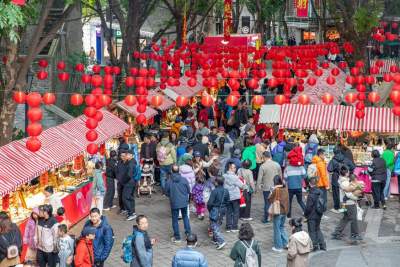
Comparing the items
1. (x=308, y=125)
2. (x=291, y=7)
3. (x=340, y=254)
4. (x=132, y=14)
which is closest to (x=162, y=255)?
(x=340, y=254)

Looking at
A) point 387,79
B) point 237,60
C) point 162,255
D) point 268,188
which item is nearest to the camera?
point 162,255

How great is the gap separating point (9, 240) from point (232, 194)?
519 centimetres

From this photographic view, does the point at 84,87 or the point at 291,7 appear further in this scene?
the point at 291,7

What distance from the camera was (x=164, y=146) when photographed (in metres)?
19.1

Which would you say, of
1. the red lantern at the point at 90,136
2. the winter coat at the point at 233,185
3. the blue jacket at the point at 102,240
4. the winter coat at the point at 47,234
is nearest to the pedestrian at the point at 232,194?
the winter coat at the point at 233,185

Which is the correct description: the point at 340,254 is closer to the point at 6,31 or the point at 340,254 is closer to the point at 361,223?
the point at 361,223

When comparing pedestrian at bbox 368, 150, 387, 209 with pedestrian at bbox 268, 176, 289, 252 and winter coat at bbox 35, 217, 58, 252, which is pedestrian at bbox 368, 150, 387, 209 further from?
winter coat at bbox 35, 217, 58, 252

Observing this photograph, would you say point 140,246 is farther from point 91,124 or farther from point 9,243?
point 91,124

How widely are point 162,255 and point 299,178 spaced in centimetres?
345

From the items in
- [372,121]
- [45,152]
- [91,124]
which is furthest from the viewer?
[372,121]

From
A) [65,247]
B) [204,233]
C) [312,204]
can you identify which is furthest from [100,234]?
[204,233]

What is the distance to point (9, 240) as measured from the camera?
39.4 feet

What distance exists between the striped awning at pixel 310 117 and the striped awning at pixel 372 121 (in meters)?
0.24

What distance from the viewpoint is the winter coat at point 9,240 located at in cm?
1176
